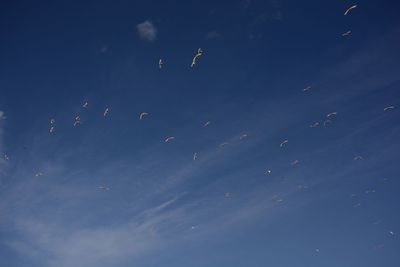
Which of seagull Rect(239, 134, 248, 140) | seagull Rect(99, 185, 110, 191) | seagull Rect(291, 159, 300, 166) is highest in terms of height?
seagull Rect(239, 134, 248, 140)

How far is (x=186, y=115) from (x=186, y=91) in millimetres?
2864

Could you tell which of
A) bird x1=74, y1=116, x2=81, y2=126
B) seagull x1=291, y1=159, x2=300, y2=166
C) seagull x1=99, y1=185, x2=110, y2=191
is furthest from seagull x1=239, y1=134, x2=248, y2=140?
seagull x1=99, y1=185, x2=110, y2=191

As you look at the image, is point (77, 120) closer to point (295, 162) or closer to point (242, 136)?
point (242, 136)

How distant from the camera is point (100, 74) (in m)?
16.2

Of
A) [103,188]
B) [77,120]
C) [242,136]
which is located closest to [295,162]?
[242,136]

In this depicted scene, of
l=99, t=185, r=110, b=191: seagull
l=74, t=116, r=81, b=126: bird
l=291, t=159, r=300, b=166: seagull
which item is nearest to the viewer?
l=74, t=116, r=81, b=126: bird

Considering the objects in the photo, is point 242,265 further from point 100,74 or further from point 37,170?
point 100,74

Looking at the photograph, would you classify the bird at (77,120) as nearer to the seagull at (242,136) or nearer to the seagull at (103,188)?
the seagull at (103,188)

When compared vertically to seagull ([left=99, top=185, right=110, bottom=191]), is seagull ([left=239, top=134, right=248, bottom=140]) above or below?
above

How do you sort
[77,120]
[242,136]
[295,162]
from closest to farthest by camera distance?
[77,120]
[242,136]
[295,162]

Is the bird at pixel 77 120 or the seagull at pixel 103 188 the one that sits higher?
the bird at pixel 77 120

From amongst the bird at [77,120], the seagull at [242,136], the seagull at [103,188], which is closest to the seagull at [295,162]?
the seagull at [242,136]

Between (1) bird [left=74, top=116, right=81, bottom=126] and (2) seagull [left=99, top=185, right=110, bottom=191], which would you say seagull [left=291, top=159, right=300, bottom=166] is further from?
(1) bird [left=74, top=116, right=81, bottom=126]

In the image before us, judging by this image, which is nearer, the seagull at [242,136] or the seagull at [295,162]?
the seagull at [242,136]
